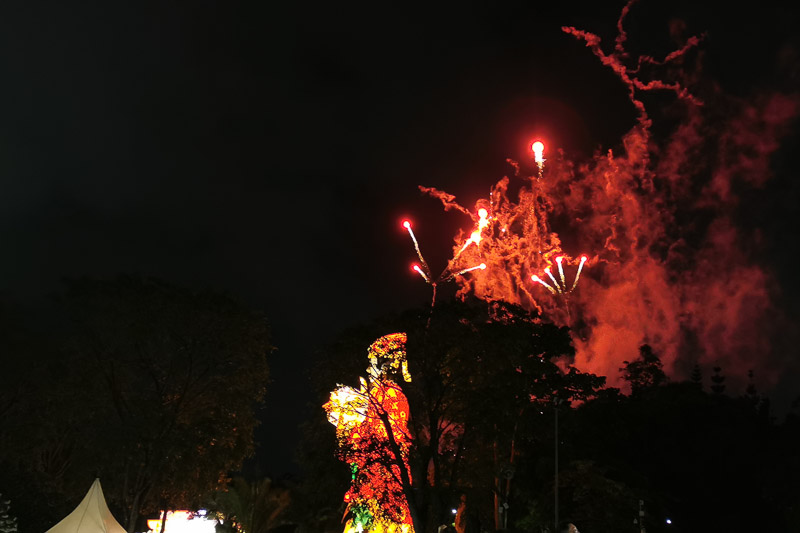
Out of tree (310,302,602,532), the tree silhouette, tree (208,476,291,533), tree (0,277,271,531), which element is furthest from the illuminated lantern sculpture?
the tree silhouette

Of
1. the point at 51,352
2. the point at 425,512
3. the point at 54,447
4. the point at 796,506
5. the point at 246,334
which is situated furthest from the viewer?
the point at 796,506

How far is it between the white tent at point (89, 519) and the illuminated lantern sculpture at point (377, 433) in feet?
25.7

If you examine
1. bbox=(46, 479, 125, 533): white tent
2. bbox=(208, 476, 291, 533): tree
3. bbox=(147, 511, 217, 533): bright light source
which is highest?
bbox=(208, 476, 291, 533): tree

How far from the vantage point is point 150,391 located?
3008 cm

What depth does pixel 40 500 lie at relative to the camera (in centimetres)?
2767

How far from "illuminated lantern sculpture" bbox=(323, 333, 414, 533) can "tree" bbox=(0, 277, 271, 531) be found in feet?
18.0

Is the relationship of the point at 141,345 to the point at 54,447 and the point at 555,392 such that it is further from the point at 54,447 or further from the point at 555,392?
the point at 555,392

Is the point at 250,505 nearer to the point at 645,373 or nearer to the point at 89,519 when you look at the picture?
the point at 89,519

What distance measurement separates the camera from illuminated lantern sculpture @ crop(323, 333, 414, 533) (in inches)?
996

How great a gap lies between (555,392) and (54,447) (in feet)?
75.3

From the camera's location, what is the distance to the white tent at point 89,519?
23469mm

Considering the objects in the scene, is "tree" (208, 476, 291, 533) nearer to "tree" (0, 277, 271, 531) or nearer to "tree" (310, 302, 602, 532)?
"tree" (0, 277, 271, 531)

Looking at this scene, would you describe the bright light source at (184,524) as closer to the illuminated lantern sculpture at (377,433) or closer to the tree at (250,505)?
the tree at (250,505)

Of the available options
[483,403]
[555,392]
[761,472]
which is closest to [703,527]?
[761,472]
